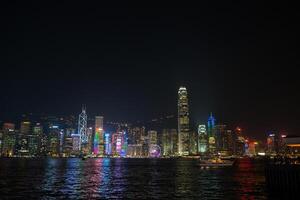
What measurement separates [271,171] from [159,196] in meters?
19.4

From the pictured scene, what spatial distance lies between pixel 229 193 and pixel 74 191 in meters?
24.7

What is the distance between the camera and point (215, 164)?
158 meters

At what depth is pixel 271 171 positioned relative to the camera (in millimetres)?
58969

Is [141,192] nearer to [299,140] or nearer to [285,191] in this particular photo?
[285,191]

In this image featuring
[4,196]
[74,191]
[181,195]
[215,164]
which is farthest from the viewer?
[215,164]

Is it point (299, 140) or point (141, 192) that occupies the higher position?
point (299, 140)

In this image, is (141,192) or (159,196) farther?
(141,192)

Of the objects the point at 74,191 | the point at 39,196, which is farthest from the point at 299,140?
the point at 39,196

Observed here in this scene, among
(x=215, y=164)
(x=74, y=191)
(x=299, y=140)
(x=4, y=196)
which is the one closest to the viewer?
(x=4, y=196)

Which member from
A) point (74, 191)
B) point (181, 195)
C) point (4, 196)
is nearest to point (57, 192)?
point (74, 191)

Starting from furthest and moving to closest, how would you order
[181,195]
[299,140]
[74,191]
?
1. [299,140]
2. [74,191]
3. [181,195]

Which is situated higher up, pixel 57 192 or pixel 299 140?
pixel 299 140

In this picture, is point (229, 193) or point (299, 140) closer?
point (229, 193)

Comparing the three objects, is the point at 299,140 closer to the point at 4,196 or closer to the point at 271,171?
the point at 271,171
